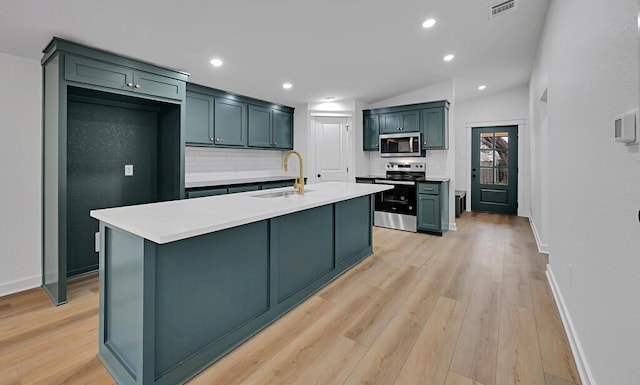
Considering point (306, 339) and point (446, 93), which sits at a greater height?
point (446, 93)

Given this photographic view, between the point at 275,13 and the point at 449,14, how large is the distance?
5.53 ft

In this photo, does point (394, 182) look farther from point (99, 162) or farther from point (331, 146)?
point (99, 162)

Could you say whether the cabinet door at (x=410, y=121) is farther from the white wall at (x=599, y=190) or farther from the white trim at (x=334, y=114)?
the white wall at (x=599, y=190)

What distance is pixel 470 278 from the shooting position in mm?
3104

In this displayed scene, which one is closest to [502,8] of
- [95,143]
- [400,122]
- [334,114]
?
[400,122]

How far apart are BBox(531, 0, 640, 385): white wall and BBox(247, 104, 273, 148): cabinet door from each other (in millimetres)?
4120

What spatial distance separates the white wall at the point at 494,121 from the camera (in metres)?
6.30

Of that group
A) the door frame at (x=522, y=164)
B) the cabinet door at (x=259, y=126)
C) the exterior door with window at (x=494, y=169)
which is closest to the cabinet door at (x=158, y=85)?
the cabinet door at (x=259, y=126)

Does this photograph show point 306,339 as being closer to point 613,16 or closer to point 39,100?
point 613,16

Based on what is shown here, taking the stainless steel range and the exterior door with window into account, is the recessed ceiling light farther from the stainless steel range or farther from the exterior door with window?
the exterior door with window

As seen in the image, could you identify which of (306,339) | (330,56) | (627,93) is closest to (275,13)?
(330,56)

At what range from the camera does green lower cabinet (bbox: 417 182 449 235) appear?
4816mm

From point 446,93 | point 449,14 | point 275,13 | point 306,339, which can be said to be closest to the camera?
point 306,339

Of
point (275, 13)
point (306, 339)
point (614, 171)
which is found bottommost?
point (306, 339)
